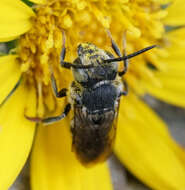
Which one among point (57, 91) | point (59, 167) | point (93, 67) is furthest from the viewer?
point (59, 167)

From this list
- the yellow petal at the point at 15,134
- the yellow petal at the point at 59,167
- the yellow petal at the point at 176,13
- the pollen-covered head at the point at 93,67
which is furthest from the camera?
the yellow petal at the point at 176,13

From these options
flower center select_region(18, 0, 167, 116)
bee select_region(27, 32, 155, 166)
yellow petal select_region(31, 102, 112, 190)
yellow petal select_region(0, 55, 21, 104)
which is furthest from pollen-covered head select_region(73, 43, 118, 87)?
yellow petal select_region(31, 102, 112, 190)

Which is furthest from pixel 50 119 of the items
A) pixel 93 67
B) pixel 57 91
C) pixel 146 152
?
pixel 146 152

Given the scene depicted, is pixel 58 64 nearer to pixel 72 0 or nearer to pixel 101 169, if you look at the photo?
pixel 72 0

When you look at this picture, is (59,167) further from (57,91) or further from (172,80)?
(172,80)

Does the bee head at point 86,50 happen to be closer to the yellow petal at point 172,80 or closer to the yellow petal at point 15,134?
the yellow petal at point 15,134

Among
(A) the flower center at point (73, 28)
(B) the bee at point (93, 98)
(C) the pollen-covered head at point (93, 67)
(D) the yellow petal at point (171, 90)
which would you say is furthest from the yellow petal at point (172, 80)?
(C) the pollen-covered head at point (93, 67)
